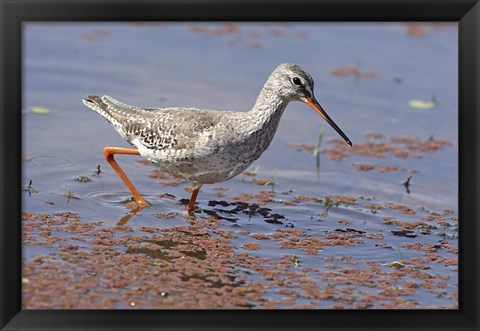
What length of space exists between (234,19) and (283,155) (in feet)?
17.6

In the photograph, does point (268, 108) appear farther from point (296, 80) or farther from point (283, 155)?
point (283, 155)

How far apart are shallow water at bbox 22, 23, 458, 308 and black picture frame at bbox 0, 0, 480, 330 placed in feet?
3.26

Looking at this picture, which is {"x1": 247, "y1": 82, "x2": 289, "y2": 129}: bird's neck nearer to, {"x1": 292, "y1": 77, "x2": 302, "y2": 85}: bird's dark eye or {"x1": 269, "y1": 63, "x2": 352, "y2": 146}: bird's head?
{"x1": 269, "y1": 63, "x2": 352, "y2": 146}: bird's head

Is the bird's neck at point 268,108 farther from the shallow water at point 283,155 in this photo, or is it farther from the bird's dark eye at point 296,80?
the shallow water at point 283,155

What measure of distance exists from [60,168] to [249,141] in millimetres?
2676

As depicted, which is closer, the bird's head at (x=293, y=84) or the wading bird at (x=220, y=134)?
the wading bird at (x=220, y=134)

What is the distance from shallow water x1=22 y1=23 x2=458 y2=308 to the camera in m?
8.55

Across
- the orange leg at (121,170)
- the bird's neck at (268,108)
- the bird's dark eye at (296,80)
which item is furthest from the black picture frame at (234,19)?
the orange leg at (121,170)

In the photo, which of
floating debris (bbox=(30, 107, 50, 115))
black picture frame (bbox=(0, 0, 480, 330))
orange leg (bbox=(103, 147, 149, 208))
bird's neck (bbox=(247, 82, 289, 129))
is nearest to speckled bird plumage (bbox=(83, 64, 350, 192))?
bird's neck (bbox=(247, 82, 289, 129))

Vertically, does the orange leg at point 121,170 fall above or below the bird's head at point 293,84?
below

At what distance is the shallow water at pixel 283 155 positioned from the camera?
8547 millimetres

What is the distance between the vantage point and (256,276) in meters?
8.12

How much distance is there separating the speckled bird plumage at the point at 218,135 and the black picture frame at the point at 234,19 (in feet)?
8.55
